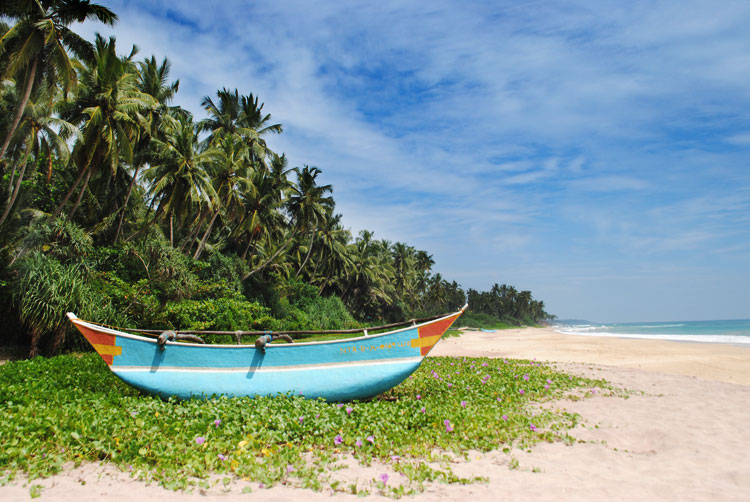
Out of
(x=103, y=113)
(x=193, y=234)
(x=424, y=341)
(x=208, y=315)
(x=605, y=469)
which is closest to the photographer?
(x=605, y=469)

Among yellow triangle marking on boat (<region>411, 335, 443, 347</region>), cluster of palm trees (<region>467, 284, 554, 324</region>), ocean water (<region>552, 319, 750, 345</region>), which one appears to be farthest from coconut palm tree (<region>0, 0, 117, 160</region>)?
cluster of palm trees (<region>467, 284, 554, 324</region>)

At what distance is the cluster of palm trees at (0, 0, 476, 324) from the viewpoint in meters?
12.6

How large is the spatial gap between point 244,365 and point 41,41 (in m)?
12.9

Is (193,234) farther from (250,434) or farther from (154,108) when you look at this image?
(250,434)

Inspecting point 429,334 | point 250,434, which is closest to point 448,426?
point 429,334

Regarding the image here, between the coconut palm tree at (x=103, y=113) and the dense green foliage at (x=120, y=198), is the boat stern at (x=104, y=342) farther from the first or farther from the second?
the coconut palm tree at (x=103, y=113)

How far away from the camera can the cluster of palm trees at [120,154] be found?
12.6 m

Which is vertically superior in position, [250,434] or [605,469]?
[250,434]

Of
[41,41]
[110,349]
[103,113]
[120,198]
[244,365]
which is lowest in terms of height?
[244,365]

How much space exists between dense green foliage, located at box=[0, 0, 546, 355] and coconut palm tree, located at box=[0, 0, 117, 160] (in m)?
0.04

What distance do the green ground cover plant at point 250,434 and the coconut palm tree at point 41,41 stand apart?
967 centimetres

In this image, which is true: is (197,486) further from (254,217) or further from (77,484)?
(254,217)

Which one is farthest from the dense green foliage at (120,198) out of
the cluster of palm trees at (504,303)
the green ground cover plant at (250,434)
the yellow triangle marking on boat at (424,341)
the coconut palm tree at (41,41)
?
the cluster of palm trees at (504,303)

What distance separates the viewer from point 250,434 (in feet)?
14.8
